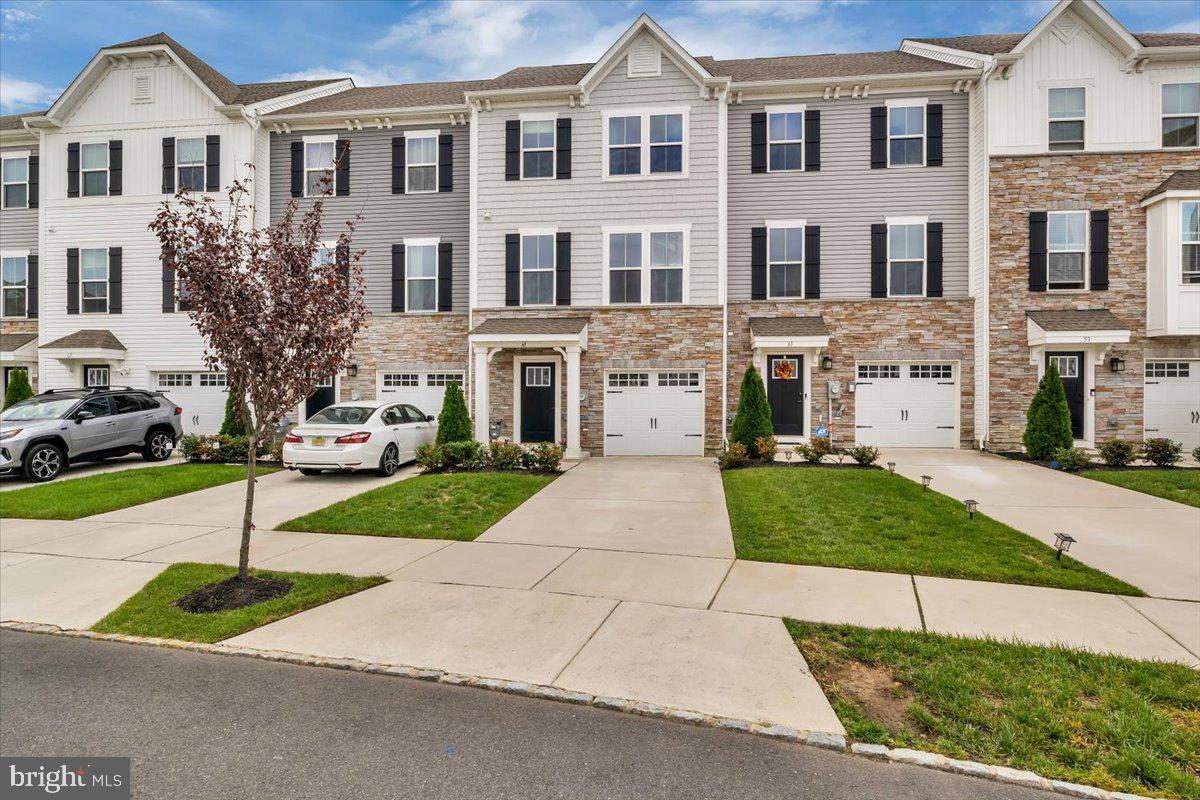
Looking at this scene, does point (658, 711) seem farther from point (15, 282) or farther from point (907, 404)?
point (15, 282)

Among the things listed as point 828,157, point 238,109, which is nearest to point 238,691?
point 828,157

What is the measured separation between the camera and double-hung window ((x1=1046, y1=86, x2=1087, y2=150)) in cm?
1484

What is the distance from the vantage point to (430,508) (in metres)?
9.29

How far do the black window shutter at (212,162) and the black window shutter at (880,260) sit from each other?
17.7 metres

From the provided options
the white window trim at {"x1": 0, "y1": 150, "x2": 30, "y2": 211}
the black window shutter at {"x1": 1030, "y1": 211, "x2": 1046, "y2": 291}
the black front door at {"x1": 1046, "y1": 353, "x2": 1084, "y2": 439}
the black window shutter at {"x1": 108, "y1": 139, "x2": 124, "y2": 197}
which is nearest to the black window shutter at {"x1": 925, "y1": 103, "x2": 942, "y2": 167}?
the black window shutter at {"x1": 1030, "y1": 211, "x2": 1046, "y2": 291}

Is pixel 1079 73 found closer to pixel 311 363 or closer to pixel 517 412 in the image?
pixel 517 412

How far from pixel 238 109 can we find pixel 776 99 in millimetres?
14311

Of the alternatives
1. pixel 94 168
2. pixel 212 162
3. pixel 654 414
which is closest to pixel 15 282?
pixel 94 168

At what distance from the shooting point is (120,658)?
4617 millimetres

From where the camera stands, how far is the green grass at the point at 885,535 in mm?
6258

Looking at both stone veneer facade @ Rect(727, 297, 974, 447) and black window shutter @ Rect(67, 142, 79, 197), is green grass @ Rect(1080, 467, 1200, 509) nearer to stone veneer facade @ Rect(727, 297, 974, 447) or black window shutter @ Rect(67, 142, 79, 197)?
stone veneer facade @ Rect(727, 297, 974, 447)

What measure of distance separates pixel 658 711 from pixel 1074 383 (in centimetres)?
1576

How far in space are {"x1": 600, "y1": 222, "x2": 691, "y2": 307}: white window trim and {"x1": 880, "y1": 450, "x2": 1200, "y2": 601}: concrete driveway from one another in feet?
21.2

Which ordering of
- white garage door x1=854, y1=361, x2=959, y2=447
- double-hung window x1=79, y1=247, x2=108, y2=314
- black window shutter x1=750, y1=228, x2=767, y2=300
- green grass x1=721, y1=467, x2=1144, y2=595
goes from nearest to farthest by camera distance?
green grass x1=721, y1=467, x2=1144, y2=595, white garage door x1=854, y1=361, x2=959, y2=447, black window shutter x1=750, y1=228, x2=767, y2=300, double-hung window x1=79, y1=247, x2=108, y2=314
